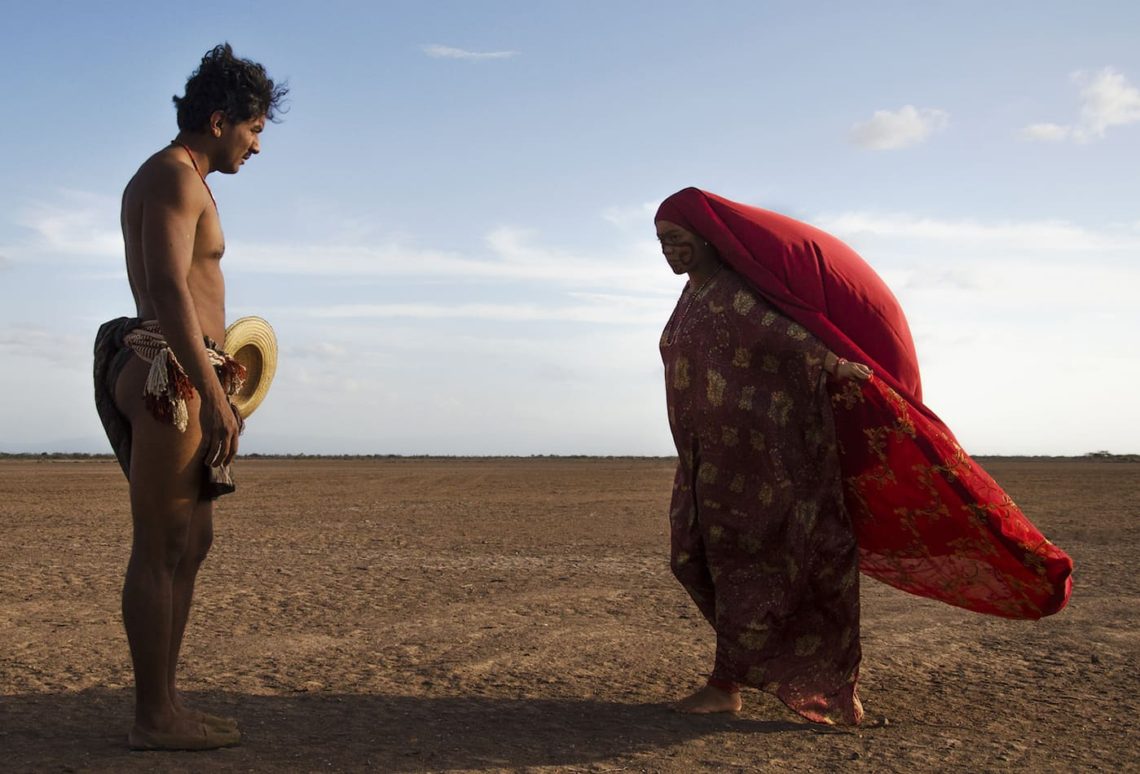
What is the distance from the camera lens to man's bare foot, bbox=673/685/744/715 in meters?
4.66

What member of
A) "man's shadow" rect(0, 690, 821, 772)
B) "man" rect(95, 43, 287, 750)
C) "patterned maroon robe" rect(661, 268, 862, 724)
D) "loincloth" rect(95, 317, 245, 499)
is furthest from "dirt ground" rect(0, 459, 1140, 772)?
"loincloth" rect(95, 317, 245, 499)

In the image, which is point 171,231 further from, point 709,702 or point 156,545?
point 709,702

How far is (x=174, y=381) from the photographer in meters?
3.75

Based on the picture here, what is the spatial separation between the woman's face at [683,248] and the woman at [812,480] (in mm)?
74

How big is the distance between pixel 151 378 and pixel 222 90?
104cm

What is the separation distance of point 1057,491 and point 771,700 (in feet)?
67.2

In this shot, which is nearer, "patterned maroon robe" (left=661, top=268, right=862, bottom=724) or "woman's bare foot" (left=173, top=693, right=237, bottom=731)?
"woman's bare foot" (left=173, top=693, right=237, bottom=731)

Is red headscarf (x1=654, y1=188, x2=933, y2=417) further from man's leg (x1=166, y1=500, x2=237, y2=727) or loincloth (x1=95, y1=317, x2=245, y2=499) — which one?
man's leg (x1=166, y1=500, x2=237, y2=727)

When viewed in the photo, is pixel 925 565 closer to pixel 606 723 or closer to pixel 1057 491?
pixel 606 723

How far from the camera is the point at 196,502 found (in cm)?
392

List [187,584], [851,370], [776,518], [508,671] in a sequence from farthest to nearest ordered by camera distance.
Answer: [508,671], [776,518], [851,370], [187,584]

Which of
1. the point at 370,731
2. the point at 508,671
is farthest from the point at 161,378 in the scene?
the point at 508,671

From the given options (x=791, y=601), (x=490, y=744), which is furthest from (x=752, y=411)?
(x=490, y=744)

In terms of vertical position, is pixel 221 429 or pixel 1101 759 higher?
pixel 221 429
